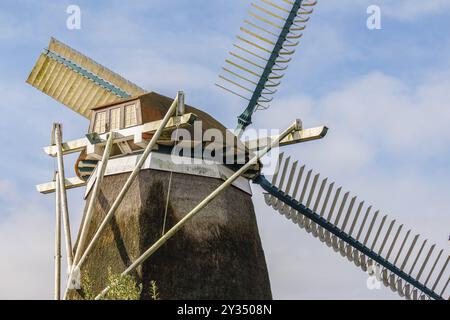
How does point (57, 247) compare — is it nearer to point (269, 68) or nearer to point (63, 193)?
point (63, 193)

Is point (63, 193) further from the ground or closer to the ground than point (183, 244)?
further from the ground

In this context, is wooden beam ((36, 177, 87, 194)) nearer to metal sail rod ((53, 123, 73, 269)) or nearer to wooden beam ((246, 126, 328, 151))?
metal sail rod ((53, 123, 73, 269))

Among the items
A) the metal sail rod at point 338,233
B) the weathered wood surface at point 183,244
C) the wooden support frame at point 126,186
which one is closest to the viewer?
the wooden support frame at point 126,186

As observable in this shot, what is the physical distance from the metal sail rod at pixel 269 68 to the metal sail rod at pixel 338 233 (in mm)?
1378

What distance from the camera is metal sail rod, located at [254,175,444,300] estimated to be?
21906 mm

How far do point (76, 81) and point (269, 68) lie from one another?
4631mm

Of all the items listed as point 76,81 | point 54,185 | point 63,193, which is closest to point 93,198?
point 63,193

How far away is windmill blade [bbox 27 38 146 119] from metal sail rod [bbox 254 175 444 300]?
3.79 meters

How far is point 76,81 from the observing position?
2239 cm

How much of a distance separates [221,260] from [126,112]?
374cm

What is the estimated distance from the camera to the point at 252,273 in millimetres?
18250

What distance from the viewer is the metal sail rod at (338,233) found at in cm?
2191

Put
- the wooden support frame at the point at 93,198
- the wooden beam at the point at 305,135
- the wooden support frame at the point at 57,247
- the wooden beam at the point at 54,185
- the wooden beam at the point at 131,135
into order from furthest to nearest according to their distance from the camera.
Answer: the wooden beam at the point at 54,185 < the wooden beam at the point at 305,135 < the wooden beam at the point at 131,135 < the wooden support frame at the point at 57,247 < the wooden support frame at the point at 93,198

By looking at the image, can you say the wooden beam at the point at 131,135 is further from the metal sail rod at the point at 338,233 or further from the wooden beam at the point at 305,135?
the metal sail rod at the point at 338,233
